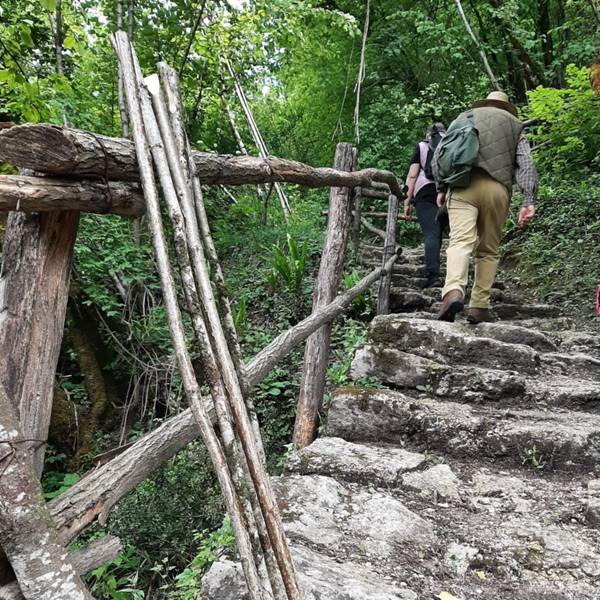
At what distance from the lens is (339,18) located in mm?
6590

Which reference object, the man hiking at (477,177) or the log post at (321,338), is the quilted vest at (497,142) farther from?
the log post at (321,338)

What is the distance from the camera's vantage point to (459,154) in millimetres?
3166

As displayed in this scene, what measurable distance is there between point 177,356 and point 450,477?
1428 mm

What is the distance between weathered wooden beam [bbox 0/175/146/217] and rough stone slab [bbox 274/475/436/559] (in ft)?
3.82

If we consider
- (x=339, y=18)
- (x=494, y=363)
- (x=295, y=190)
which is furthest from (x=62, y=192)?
(x=295, y=190)

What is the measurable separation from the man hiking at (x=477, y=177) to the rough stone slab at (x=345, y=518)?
178 centimetres

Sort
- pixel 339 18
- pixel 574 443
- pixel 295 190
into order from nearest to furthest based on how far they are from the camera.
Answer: pixel 574 443
pixel 339 18
pixel 295 190

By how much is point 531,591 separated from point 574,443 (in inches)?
33.5

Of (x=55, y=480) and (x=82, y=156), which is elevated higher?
(x=82, y=156)

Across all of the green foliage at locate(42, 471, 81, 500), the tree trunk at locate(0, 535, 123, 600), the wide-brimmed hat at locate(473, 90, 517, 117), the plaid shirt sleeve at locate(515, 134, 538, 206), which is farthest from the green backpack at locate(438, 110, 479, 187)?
the green foliage at locate(42, 471, 81, 500)

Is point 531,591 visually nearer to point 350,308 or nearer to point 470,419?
point 470,419

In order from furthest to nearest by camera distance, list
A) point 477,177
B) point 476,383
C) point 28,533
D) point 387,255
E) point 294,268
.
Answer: point 294,268, point 387,255, point 477,177, point 476,383, point 28,533

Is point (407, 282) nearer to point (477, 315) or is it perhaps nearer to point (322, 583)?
point (477, 315)

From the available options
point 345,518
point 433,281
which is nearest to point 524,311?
point 433,281
